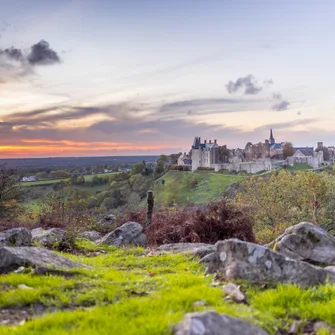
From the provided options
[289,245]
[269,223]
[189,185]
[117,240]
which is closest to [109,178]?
[189,185]

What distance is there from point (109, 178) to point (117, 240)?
7316 cm

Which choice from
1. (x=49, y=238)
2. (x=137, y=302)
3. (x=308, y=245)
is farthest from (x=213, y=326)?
(x=49, y=238)

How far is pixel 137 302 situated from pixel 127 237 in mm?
9399

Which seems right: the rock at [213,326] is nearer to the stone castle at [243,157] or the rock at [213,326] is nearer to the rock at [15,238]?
the rock at [15,238]

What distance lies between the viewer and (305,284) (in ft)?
20.4

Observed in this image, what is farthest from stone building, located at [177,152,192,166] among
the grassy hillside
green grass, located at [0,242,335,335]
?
green grass, located at [0,242,335,335]

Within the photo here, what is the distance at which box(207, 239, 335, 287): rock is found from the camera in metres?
6.30

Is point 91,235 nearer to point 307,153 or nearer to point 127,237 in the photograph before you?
point 127,237

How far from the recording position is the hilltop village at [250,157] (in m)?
125

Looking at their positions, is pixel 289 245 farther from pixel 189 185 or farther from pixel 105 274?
pixel 189 185

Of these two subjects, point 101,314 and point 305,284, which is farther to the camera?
point 305,284

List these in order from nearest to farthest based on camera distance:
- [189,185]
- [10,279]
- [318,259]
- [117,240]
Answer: [10,279], [318,259], [117,240], [189,185]

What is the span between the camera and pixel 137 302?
533 cm

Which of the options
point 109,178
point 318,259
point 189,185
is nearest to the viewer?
point 318,259
